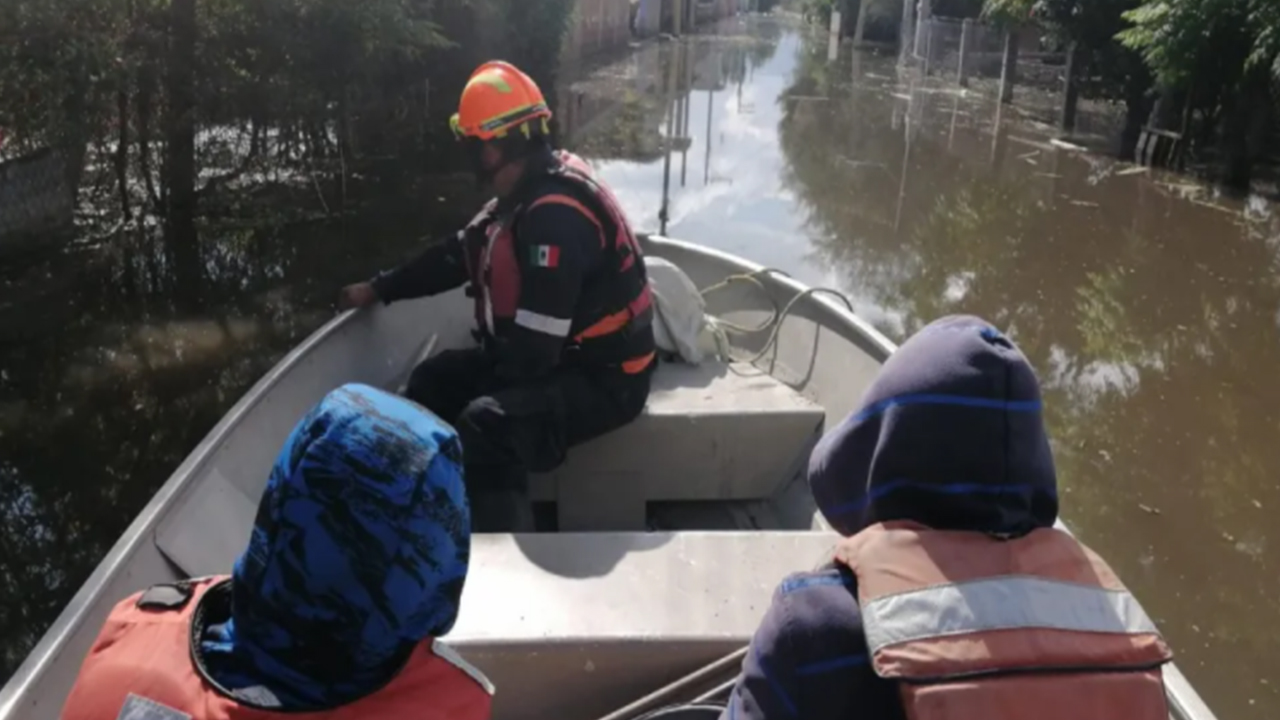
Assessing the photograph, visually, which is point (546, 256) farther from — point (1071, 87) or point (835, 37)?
point (835, 37)

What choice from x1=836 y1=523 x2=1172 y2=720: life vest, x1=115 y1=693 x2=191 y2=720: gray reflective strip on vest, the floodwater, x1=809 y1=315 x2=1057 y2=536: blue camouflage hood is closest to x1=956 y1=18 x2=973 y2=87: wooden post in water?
the floodwater

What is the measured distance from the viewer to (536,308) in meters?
3.85

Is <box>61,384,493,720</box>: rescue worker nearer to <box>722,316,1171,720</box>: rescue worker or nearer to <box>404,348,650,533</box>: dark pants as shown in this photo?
<box>722,316,1171,720</box>: rescue worker

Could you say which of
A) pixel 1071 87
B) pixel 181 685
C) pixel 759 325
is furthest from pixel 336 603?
pixel 1071 87

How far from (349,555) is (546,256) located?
2422 millimetres

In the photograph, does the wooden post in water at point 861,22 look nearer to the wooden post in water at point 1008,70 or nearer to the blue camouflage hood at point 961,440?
the wooden post in water at point 1008,70

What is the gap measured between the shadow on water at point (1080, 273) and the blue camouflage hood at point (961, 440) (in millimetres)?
3582

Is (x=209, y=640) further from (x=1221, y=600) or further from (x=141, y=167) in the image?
(x=141, y=167)

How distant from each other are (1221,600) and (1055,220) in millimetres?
8580

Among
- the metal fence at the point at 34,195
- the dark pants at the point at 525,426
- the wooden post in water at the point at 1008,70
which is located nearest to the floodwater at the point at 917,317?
the metal fence at the point at 34,195

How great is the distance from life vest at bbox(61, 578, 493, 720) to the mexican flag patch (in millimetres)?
2238

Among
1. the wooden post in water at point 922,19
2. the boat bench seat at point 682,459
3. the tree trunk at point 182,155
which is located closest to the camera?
the boat bench seat at point 682,459

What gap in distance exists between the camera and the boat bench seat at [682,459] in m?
4.32

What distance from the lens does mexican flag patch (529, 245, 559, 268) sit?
151 inches
